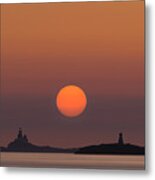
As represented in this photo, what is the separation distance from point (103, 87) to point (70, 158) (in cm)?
25

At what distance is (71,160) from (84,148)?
58mm

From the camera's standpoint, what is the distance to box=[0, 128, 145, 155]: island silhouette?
1.54m

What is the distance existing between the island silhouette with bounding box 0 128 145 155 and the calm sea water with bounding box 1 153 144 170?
0.04 ft

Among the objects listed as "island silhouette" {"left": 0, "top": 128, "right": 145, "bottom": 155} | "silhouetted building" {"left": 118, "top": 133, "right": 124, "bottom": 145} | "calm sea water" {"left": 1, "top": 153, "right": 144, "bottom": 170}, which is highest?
"silhouetted building" {"left": 118, "top": 133, "right": 124, "bottom": 145}

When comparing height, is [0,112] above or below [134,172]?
above

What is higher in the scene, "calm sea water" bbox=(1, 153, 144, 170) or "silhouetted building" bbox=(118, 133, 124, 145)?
"silhouetted building" bbox=(118, 133, 124, 145)

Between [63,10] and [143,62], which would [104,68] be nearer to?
[143,62]

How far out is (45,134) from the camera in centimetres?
158

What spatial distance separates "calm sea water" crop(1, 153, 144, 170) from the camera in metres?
1.54

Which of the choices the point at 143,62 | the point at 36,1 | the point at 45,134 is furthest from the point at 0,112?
the point at 143,62

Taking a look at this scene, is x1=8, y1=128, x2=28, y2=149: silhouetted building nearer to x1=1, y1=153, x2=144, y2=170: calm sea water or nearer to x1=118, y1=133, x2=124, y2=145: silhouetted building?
x1=1, y1=153, x2=144, y2=170: calm sea water

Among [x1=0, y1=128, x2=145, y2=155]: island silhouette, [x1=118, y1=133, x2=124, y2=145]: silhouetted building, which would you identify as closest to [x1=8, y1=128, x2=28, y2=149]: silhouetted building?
[x1=0, y1=128, x2=145, y2=155]: island silhouette

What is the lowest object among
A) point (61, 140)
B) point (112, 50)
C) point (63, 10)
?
point (61, 140)

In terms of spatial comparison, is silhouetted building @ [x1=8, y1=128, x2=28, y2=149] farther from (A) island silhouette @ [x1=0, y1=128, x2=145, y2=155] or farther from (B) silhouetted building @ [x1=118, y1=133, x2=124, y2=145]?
(B) silhouetted building @ [x1=118, y1=133, x2=124, y2=145]
